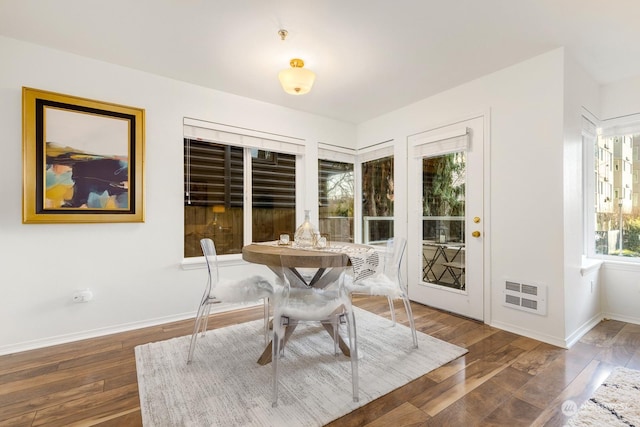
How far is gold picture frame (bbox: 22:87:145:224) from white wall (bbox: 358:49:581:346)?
3369 millimetres

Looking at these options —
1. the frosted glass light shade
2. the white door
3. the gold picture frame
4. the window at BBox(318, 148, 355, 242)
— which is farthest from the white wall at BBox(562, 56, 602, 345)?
the gold picture frame

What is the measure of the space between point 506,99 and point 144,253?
3747 millimetres

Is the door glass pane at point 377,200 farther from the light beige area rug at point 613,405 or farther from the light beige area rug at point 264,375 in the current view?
the light beige area rug at point 613,405

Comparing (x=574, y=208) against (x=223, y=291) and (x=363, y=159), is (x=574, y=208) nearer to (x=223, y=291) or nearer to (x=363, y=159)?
(x=363, y=159)

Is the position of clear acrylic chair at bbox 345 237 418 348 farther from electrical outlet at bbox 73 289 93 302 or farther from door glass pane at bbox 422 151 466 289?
electrical outlet at bbox 73 289 93 302

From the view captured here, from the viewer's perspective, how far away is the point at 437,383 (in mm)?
1866

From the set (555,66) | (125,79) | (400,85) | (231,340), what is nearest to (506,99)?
(555,66)

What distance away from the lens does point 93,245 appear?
2.63 metres

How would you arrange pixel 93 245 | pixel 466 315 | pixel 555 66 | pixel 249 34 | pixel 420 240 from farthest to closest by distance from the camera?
pixel 420 240, pixel 466 315, pixel 93 245, pixel 555 66, pixel 249 34

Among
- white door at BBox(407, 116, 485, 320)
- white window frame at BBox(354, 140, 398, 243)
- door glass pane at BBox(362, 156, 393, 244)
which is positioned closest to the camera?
white door at BBox(407, 116, 485, 320)

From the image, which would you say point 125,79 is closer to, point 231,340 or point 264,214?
point 264,214

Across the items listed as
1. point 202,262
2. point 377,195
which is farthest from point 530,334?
point 202,262

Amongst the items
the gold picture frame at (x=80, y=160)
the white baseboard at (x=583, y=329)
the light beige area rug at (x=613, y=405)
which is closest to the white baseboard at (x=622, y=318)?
the white baseboard at (x=583, y=329)

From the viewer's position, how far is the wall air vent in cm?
252
